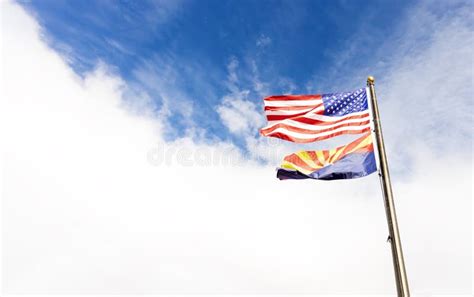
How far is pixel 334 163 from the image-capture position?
43.2ft

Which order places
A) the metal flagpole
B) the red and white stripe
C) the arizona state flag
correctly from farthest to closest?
the red and white stripe, the arizona state flag, the metal flagpole

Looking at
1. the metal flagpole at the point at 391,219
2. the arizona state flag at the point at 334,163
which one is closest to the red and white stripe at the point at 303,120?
the arizona state flag at the point at 334,163

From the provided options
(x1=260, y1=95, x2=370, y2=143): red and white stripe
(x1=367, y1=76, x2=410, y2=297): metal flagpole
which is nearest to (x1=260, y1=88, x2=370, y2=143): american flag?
(x1=260, y1=95, x2=370, y2=143): red and white stripe

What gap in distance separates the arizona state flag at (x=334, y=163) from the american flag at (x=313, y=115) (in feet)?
2.07

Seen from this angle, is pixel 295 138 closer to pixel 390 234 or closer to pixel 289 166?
pixel 289 166

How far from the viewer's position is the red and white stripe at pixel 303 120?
13866 mm

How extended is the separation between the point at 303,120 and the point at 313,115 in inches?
17.4

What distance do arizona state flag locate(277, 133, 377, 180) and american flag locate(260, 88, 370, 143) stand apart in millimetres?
632

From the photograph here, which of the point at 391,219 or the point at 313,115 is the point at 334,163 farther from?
the point at 391,219

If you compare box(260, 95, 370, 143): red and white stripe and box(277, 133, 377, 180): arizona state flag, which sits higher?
box(260, 95, 370, 143): red and white stripe

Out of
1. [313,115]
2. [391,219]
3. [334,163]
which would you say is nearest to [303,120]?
[313,115]

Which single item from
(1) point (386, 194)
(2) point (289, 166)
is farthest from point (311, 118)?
(1) point (386, 194)

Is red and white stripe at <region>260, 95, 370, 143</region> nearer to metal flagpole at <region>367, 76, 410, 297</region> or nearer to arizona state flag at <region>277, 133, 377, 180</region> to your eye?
arizona state flag at <region>277, 133, 377, 180</region>

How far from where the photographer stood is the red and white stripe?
45.5 ft
